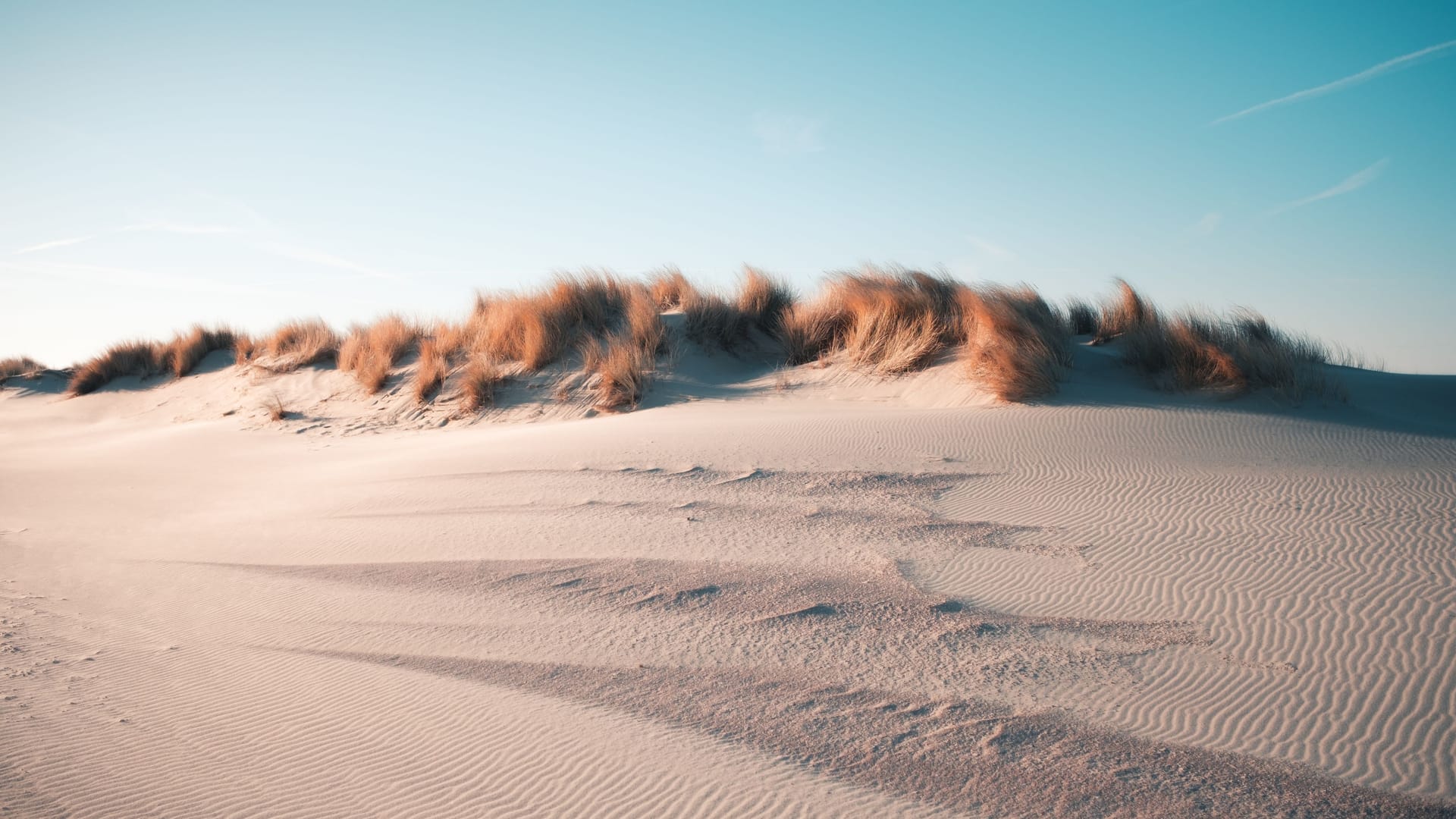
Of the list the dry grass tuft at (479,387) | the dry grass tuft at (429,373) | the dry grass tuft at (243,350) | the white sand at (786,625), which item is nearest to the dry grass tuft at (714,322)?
the dry grass tuft at (479,387)

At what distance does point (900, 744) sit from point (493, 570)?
2551 millimetres

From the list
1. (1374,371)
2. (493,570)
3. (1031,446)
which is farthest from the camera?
(1374,371)

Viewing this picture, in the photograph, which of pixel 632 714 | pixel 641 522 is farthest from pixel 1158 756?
pixel 641 522

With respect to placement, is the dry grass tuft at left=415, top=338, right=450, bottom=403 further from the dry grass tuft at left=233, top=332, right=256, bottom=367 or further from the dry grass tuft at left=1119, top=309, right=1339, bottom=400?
the dry grass tuft at left=1119, top=309, right=1339, bottom=400

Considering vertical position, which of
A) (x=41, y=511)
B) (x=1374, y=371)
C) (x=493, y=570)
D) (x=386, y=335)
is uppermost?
(x=386, y=335)

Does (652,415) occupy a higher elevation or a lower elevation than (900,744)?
higher

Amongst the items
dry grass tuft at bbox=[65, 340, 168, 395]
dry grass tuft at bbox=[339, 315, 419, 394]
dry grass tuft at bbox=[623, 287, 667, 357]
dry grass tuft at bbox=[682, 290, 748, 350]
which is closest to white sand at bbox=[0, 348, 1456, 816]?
dry grass tuft at bbox=[623, 287, 667, 357]

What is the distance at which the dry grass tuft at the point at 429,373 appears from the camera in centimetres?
1048

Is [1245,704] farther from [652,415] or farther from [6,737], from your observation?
[652,415]

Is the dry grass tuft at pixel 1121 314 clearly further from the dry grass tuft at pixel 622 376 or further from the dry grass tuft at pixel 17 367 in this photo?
the dry grass tuft at pixel 17 367

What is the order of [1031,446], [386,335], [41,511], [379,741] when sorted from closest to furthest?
[379,741] < [1031,446] < [41,511] < [386,335]

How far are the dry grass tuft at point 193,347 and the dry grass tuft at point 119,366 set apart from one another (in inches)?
10.6

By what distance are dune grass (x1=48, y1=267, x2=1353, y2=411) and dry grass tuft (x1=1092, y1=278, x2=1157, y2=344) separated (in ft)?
0.06

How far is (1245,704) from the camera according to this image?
8.77ft
